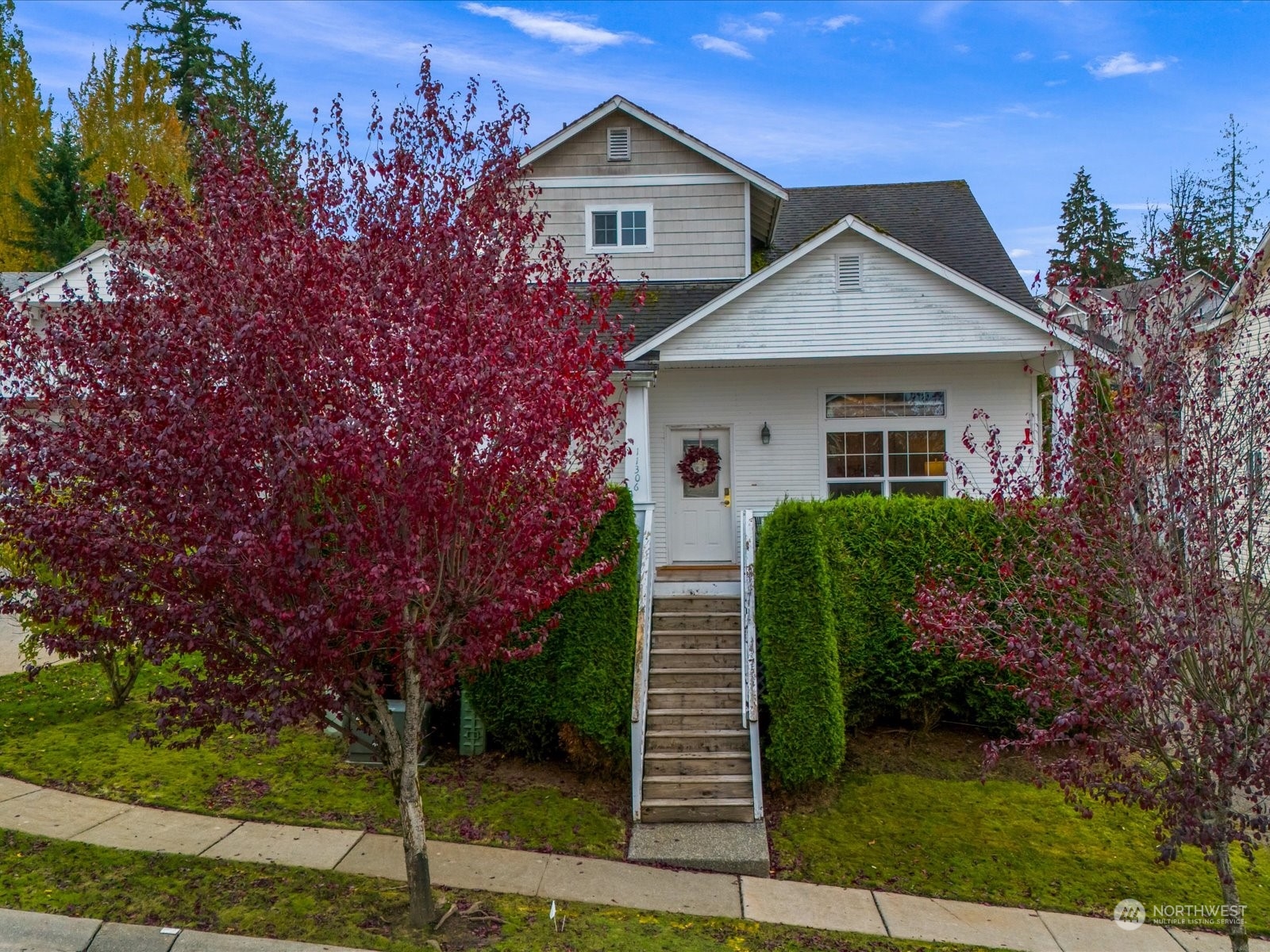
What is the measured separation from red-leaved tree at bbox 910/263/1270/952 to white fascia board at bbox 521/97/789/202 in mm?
9914

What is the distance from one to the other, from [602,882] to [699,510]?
25.2 ft

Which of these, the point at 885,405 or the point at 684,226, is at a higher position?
the point at 684,226

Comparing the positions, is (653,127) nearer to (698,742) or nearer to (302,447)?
(698,742)

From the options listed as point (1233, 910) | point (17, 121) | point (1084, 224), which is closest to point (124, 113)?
point (17, 121)

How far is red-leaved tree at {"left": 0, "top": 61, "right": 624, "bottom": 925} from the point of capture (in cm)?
507

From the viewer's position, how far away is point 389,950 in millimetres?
5480

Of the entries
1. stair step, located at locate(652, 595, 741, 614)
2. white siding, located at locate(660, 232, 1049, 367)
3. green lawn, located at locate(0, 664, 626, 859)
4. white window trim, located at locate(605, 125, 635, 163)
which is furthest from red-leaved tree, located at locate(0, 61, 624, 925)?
white window trim, located at locate(605, 125, 635, 163)

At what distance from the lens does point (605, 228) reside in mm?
15320

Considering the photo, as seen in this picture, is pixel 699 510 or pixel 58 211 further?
pixel 58 211

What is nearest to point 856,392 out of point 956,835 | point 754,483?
point 754,483

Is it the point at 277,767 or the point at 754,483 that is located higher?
the point at 754,483

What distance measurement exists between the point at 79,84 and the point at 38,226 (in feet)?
21.7

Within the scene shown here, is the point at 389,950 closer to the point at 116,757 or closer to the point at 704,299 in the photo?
the point at 116,757

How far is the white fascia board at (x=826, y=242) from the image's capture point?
12398mm
